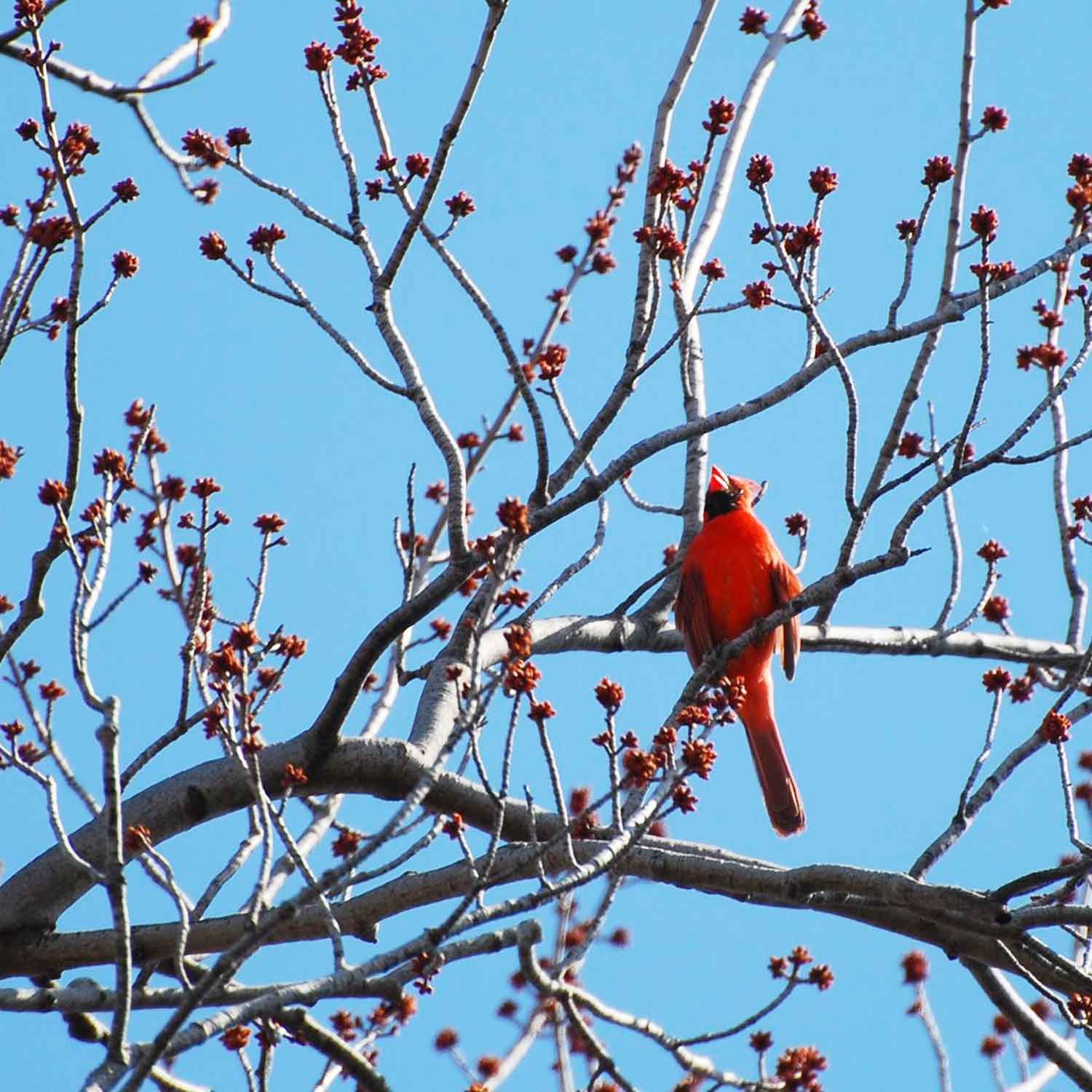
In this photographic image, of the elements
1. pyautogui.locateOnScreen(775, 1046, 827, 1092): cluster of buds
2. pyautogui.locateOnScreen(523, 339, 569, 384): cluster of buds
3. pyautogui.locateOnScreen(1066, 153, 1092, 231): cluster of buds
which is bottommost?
pyautogui.locateOnScreen(775, 1046, 827, 1092): cluster of buds

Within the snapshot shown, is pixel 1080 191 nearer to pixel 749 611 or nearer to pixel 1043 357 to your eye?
pixel 1043 357

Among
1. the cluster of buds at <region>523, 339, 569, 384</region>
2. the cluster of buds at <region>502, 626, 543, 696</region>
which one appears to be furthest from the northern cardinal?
the cluster of buds at <region>502, 626, 543, 696</region>

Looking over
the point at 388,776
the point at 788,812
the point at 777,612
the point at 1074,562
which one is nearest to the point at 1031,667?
the point at 1074,562

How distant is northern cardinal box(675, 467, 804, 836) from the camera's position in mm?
6160

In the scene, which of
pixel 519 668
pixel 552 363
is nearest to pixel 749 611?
pixel 552 363

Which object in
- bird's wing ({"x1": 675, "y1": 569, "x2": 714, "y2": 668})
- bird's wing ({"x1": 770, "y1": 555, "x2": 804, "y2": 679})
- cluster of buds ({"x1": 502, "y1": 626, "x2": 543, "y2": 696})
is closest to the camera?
cluster of buds ({"x1": 502, "y1": 626, "x2": 543, "y2": 696})

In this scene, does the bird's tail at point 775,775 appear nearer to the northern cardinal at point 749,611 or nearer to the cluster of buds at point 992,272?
the northern cardinal at point 749,611

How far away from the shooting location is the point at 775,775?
20.6 ft

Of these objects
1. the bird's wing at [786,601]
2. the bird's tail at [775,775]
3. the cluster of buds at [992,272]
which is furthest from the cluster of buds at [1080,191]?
the bird's tail at [775,775]

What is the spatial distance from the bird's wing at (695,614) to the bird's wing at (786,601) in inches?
12.3

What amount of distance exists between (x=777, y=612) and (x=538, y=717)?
4.91 feet

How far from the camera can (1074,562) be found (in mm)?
5859

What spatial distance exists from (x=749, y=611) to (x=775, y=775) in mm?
671

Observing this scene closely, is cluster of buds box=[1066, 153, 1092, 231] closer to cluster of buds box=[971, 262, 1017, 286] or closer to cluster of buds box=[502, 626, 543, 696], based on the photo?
cluster of buds box=[971, 262, 1017, 286]
